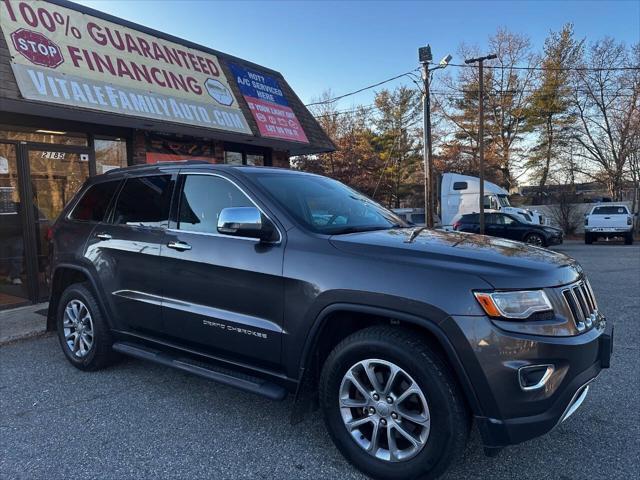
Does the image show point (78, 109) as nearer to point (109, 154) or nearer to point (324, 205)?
point (109, 154)

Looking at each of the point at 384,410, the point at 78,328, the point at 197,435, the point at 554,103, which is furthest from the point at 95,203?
the point at 554,103

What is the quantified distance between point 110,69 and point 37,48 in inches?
43.2

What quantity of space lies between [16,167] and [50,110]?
111 cm

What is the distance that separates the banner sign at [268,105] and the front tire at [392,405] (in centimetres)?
780

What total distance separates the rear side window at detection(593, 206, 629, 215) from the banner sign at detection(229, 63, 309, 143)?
50.7 ft

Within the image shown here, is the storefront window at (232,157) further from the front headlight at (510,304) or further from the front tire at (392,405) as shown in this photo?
the front headlight at (510,304)

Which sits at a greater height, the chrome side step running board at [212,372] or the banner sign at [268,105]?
the banner sign at [268,105]

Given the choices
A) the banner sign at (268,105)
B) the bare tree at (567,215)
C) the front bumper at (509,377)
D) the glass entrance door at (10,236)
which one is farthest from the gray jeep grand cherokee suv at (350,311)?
the bare tree at (567,215)

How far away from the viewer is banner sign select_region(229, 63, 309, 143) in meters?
9.98

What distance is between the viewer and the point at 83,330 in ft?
13.8

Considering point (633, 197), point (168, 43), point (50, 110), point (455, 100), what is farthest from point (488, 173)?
point (50, 110)

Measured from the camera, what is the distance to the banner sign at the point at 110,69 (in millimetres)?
6367

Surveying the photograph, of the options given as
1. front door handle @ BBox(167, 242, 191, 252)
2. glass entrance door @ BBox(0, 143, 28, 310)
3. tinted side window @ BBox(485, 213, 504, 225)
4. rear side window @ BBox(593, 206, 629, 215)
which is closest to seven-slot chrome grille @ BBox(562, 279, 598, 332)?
front door handle @ BBox(167, 242, 191, 252)

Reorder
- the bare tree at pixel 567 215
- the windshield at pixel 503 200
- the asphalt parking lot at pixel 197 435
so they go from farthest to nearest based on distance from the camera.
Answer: the bare tree at pixel 567 215
the windshield at pixel 503 200
the asphalt parking lot at pixel 197 435
